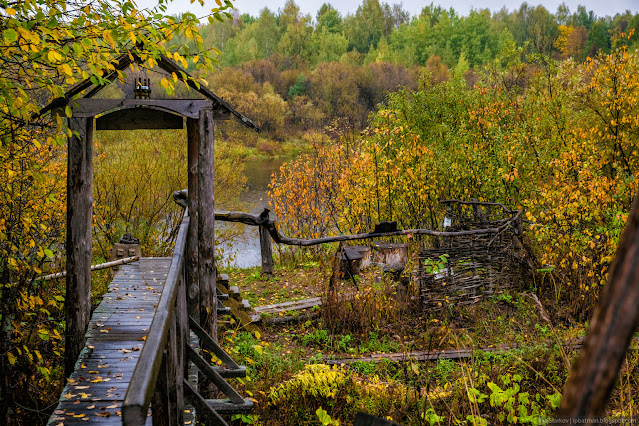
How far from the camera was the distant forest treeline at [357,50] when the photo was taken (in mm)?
37000

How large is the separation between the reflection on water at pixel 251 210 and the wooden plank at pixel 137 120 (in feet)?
23.0

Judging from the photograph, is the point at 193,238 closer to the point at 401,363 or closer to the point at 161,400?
the point at 401,363

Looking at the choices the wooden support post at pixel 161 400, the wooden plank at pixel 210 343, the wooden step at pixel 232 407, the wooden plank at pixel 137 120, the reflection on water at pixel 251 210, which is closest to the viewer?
the wooden support post at pixel 161 400

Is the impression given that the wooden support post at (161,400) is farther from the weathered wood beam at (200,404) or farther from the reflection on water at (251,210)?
the reflection on water at (251,210)

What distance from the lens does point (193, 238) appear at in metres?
4.90

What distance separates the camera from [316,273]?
35.3ft

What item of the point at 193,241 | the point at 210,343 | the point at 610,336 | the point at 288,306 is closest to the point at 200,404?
the point at 210,343

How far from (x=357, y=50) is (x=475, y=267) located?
73.4 meters

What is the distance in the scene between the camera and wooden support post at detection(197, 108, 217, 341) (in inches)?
188

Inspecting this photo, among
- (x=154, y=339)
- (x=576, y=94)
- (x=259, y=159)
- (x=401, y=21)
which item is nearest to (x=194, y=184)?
(x=154, y=339)

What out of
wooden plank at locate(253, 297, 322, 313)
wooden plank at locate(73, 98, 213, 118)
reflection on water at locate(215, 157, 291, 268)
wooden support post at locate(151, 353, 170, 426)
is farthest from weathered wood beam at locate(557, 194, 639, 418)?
reflection on water at locate(215, 157, 291, 268)

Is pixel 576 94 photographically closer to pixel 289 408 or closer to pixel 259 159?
pixel 289 408

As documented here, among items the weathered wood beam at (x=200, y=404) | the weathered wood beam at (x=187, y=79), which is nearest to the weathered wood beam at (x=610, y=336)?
the weathered wood beam at (x=200, y=404)

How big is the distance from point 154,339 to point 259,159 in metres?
29.2
